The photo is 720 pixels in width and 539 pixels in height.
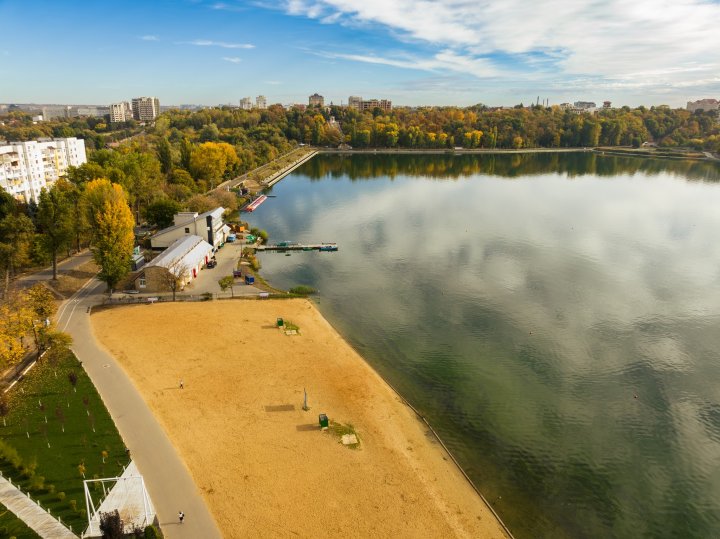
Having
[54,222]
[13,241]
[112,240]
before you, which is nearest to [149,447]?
[112,240]

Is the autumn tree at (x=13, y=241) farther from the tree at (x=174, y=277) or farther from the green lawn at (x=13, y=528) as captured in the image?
the green lawn at (x=13, y=528)

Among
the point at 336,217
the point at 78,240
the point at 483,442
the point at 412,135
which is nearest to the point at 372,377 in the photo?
the point at 483,442

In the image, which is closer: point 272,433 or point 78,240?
point 272,433

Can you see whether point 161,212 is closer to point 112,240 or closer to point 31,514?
point 112,240

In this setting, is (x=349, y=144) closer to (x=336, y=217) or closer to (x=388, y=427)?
(x=336, y=217)

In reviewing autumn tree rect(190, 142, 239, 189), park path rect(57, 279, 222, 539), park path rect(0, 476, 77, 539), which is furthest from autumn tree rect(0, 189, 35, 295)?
autumn tree rect(190, 142, 239, 189)
